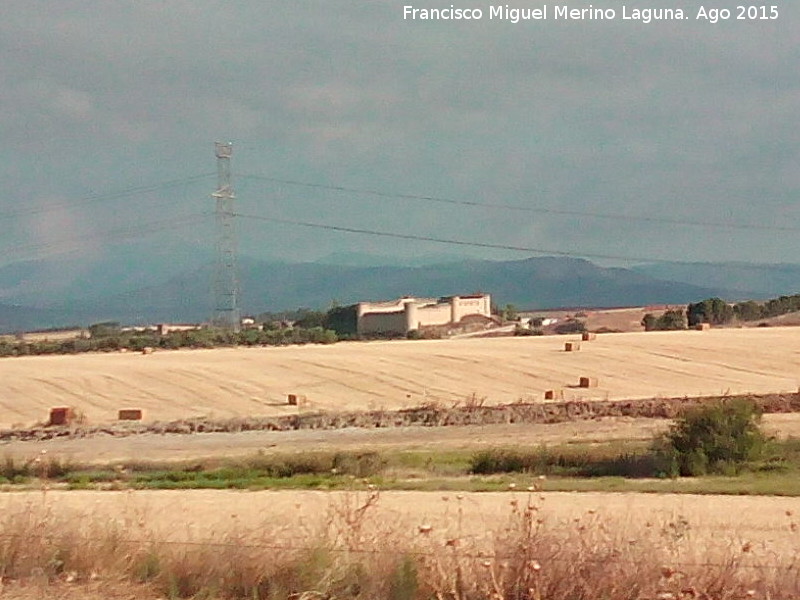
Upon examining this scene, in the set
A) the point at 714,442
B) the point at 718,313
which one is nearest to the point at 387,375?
the point at 714,442

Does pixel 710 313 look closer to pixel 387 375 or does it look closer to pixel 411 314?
pixel 411 314

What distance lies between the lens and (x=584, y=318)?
111m

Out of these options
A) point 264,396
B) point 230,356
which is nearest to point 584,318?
point 230,356

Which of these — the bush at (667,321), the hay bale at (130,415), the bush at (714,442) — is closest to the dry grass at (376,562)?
the bush at (714,442)

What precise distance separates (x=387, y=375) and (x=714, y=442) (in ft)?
100

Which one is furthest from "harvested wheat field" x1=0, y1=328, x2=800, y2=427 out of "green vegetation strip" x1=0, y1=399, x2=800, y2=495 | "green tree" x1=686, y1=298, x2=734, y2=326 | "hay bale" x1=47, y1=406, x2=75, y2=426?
"green tree" x1=686, y1=298, x2=734, y2=326

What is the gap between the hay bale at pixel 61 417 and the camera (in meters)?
44.0

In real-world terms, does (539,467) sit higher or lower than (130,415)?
lower

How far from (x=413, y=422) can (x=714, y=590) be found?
34.4m

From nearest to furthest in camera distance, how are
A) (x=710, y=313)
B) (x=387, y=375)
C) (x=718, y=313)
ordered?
(x=387, y=375) < (x=710, y=313) < (x=718, y=313)

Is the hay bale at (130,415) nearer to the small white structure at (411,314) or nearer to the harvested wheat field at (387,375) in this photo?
the harvested wheat field at (387,375)

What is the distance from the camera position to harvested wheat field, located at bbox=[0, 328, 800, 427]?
48062 millimetres

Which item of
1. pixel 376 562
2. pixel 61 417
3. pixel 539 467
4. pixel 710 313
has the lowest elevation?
pixel 539 467

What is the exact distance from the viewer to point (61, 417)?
44.3 meters
